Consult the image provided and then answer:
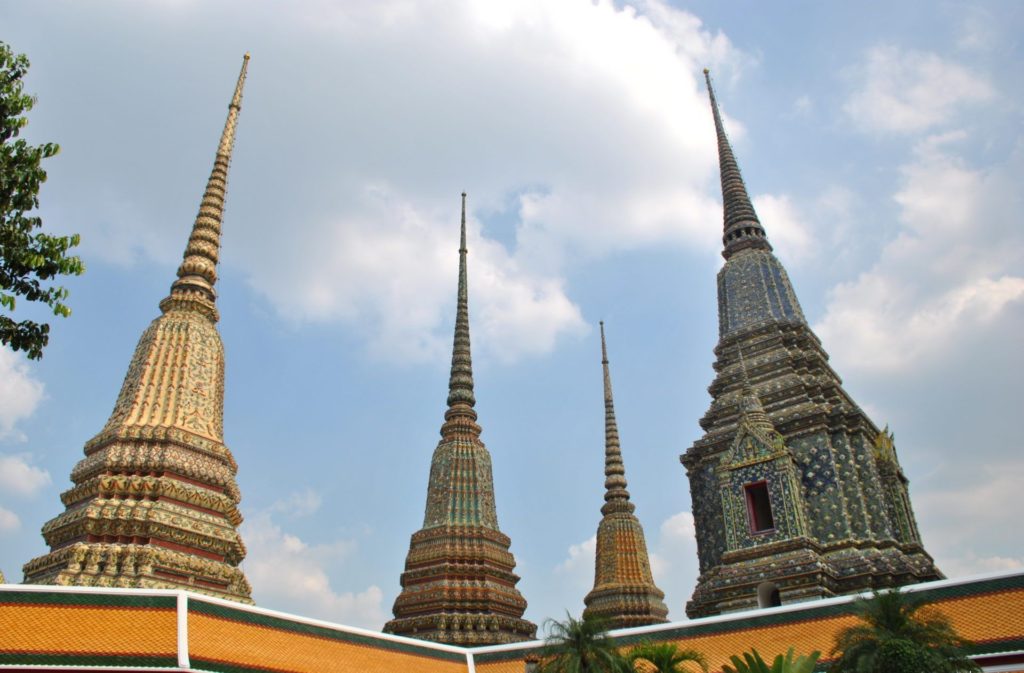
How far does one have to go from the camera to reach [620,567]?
936 inches

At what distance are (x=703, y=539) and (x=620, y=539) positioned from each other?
7109 mm

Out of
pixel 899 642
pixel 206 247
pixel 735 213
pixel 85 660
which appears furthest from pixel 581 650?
pixel 735 213

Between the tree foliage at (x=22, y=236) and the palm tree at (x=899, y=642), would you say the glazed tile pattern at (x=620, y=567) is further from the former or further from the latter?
the tree foliage at (x=22, y=236)

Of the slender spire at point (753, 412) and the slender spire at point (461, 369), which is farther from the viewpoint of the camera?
the slender spire at point (461, 369)

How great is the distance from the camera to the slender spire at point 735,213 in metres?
22.2

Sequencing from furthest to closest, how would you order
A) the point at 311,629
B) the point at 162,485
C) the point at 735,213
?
the point at 735,213 → the point at 162,485 → the point at 311,629

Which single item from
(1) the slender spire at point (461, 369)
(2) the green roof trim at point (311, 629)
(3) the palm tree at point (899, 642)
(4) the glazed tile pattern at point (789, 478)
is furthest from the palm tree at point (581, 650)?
(1) the slender spire at point (461, 369)

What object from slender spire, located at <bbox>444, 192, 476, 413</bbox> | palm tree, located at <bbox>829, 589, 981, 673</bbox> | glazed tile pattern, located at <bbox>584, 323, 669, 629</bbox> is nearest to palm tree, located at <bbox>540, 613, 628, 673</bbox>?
palm tree, located at <bbox>829, 589, 981, 673</bbox>

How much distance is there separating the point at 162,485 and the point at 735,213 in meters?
17.2

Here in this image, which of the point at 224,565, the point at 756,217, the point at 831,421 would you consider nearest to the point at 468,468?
the point at 224,565

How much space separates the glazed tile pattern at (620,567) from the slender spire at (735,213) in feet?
29.9

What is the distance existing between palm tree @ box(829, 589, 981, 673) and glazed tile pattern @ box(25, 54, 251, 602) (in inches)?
415

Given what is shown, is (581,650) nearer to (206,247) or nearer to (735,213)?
(206,247)

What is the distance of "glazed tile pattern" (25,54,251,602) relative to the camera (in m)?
13.0
